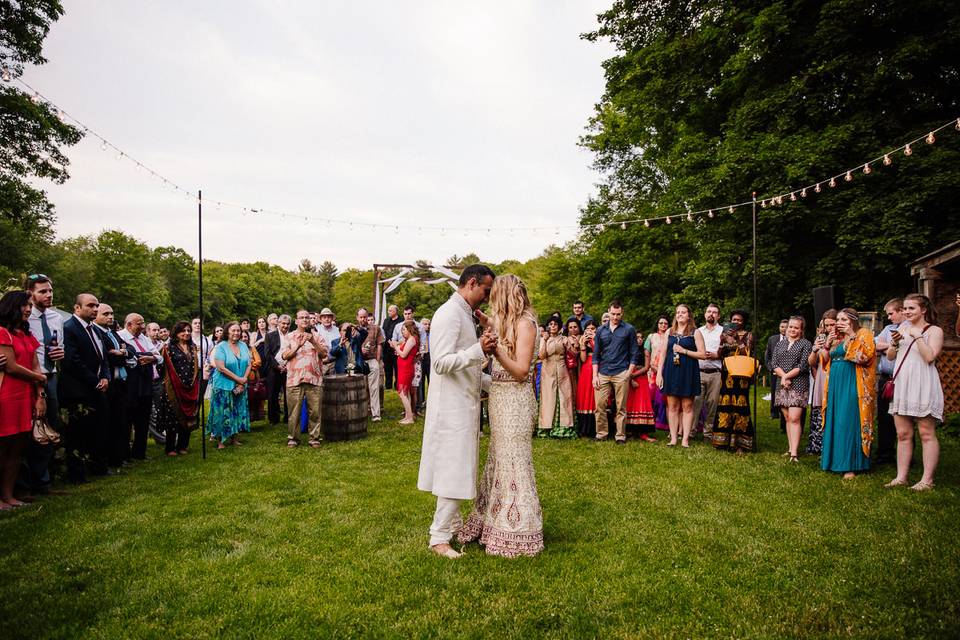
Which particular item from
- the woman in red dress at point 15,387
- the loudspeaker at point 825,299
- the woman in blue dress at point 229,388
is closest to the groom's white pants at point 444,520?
the woman in red dress at point 15,387

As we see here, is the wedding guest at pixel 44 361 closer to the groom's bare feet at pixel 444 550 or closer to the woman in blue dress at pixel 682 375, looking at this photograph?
the groom's bare feet at pixel 444 550

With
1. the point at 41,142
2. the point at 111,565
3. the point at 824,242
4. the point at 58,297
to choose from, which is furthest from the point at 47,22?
the point at 58,297

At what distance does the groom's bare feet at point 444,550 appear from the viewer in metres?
3.88

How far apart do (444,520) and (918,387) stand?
5173mm

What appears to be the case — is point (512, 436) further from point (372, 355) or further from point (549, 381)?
point (372, 355)

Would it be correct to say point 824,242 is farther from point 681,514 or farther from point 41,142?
point 41,142

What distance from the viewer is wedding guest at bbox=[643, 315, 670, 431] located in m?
8.62

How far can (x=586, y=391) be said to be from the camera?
29.4 feet

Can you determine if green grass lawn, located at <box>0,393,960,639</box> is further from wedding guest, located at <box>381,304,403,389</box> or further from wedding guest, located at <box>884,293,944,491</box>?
wedding guest, located at <box>381,304,403,389</box>

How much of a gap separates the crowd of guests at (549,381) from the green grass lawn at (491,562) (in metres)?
0.75

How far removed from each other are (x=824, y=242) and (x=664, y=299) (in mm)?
7874

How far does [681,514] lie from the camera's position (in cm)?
483

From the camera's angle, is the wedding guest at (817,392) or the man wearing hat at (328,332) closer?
the wedding guest at (817,392)

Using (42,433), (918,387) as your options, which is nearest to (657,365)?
(918,387)
